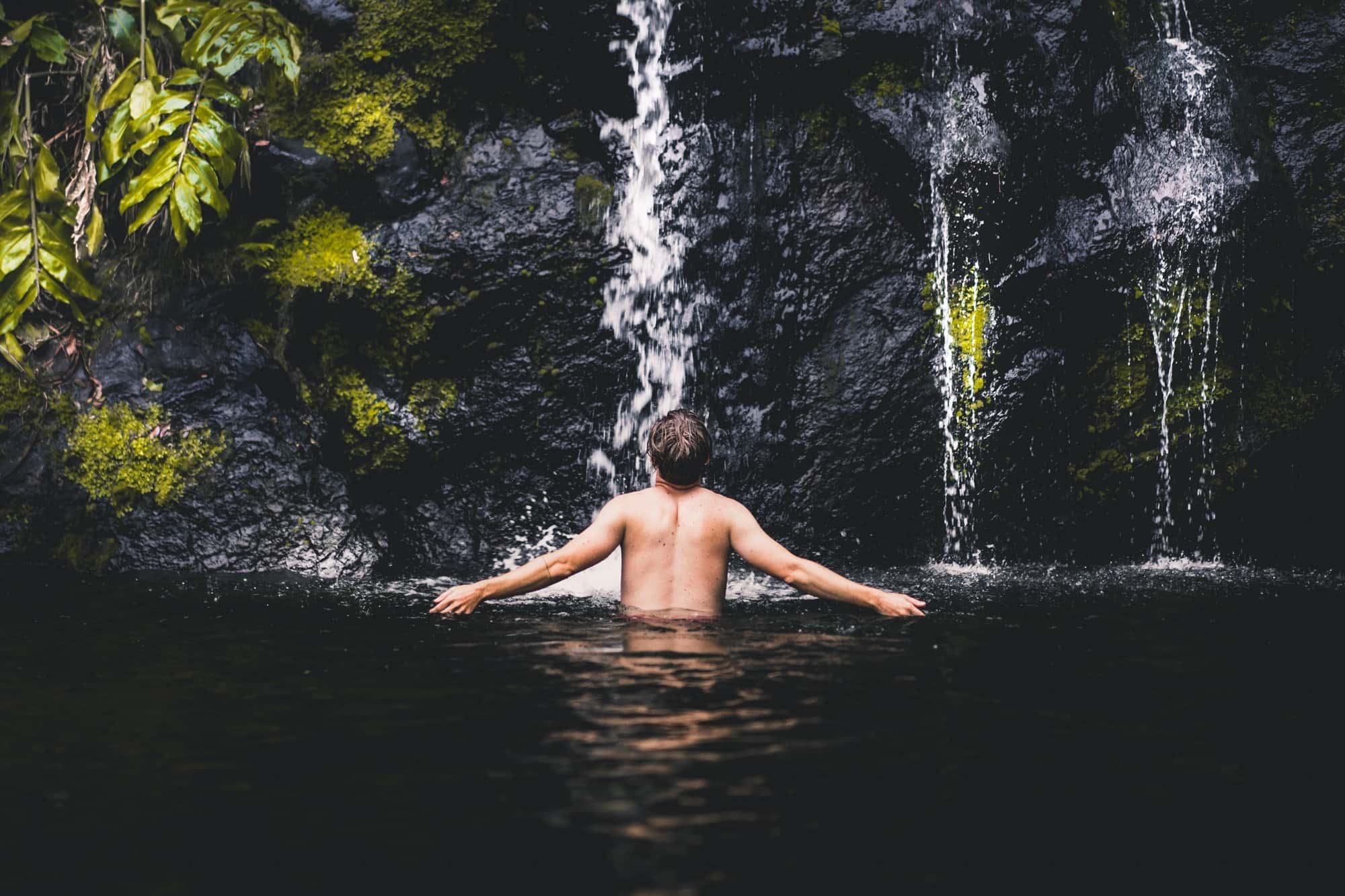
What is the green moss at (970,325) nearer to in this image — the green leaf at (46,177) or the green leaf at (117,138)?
the green leaf at (117,138)

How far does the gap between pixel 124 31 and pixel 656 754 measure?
714cm

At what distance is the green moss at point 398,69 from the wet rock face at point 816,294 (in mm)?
169

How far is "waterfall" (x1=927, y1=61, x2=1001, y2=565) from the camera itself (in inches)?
330

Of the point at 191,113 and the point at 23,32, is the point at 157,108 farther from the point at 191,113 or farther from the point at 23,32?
the point at 23,32

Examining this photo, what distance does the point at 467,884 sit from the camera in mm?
2357

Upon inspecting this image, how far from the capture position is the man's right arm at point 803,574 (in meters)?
4.93

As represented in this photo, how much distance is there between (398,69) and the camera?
334 inches

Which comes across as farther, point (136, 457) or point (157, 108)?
point (136, 457)

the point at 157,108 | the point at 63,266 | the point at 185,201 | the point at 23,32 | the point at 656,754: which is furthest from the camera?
the point at 23,32

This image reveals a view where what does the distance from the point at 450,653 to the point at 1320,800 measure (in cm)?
294

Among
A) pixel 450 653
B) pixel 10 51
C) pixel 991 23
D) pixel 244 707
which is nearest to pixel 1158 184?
pixel 991 23

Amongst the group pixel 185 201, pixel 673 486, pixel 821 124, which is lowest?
pixel 673 486

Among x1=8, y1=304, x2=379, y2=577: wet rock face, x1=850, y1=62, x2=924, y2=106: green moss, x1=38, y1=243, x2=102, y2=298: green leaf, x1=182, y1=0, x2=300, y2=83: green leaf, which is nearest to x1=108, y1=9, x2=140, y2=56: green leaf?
x1=182, y1=0, x2=300, y2=83: green leaf

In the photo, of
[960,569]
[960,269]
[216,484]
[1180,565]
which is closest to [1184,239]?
[960,269]
